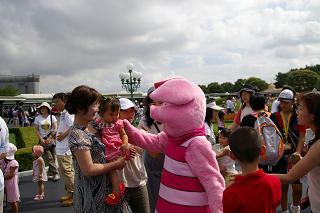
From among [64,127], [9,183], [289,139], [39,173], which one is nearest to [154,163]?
[289,139]

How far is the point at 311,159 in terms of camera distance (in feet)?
6.39

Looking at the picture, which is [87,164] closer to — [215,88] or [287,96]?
[287,96]

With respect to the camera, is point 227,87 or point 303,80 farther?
point 227,87

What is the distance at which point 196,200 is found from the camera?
190 cm

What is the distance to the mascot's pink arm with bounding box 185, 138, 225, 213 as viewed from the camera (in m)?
1.79

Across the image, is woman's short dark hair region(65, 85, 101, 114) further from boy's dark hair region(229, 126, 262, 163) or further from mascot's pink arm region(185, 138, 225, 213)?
boy's dark hair region(229, 126, 262, 163)

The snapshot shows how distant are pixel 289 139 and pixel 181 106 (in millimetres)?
2726

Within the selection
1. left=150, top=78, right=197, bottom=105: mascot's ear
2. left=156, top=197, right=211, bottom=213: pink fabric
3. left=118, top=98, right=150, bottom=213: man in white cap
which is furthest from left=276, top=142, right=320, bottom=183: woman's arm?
left=118, top=98, right=150, bottom=213: man in white cap

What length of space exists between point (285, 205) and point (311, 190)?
1.96m

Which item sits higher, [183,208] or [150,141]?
[150,141]

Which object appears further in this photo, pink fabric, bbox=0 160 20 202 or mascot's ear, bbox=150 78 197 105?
pink fabric, bbox=0 160 20 202

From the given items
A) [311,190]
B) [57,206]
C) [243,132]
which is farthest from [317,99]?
[57,206]

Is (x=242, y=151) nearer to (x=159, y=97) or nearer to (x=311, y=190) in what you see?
(x=159, y=97)

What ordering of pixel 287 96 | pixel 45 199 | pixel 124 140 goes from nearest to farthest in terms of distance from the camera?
pixel 124 140 → pixel 287 96 → pixel 45 199
